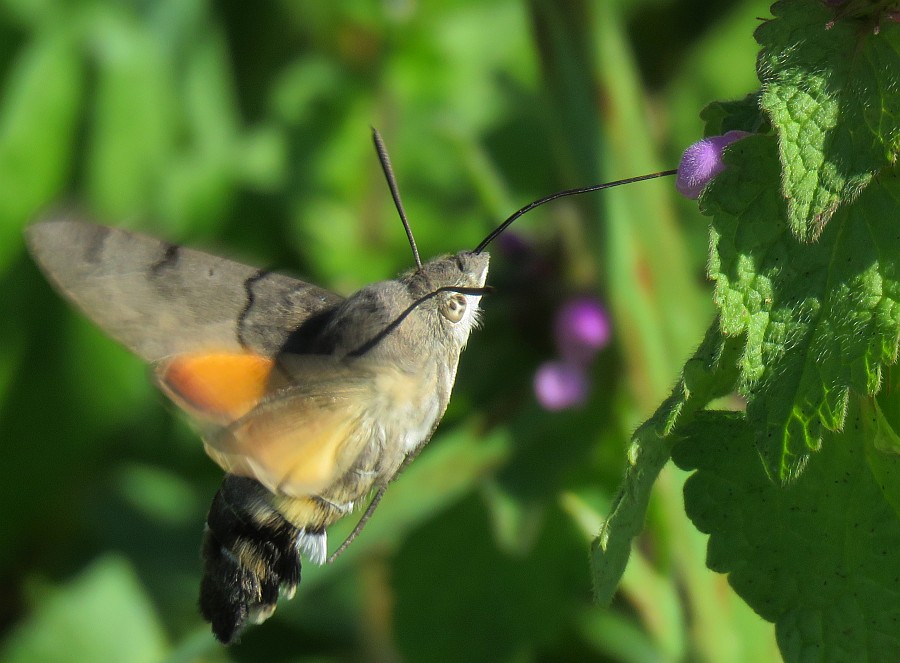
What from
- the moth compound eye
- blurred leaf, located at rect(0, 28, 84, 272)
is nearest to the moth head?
the moth compound eye

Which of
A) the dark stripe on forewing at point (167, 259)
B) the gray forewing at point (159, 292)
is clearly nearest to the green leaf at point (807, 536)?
the gray forewing at point (159, 292)

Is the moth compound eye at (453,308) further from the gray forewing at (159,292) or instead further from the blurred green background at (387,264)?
the blurred green background at (387,264)

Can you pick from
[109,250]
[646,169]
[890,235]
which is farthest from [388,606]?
[890,235]

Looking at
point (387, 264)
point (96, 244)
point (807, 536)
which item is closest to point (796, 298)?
point (807, 536)

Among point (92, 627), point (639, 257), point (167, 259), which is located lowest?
point (92, 627)

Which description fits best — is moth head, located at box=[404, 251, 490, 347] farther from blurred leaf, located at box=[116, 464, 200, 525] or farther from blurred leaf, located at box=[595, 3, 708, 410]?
blurred leaf, located at box=[116, 464, 200, 525]

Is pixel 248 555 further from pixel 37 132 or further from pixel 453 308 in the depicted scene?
pixel 37 132

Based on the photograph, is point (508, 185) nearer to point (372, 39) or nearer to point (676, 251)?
point (372, 39)
